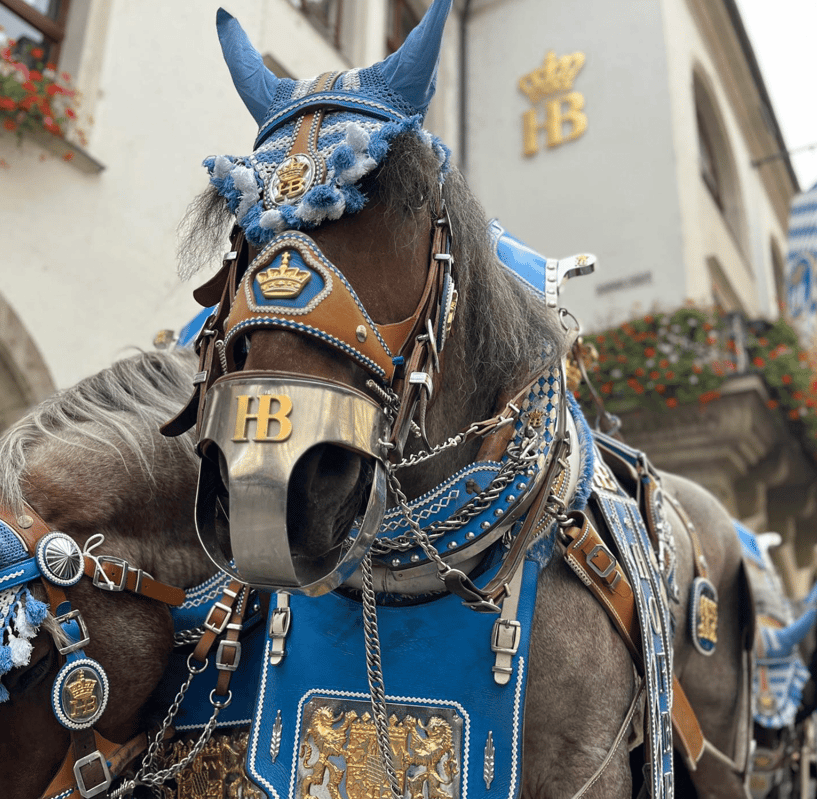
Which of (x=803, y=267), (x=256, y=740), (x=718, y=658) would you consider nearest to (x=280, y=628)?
(x=256, y=740)

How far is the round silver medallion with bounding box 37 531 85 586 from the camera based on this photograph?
1.54 m

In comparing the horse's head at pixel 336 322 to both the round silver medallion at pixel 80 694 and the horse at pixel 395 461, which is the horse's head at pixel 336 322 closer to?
the horse at pixel 395 461

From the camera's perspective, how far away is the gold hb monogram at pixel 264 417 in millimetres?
1018

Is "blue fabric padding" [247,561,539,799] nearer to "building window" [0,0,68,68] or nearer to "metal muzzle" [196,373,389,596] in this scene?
"metal muzzle" [196,373,389,596]

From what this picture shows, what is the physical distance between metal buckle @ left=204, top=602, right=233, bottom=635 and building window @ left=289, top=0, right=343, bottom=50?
5.84 m

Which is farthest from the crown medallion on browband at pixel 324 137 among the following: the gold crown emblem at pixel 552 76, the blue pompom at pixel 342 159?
the gold crown emblem at pixel 552 76

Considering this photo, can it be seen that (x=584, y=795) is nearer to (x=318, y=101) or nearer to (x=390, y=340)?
(x=390, y=340)

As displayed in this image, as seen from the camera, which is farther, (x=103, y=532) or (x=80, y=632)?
(x=103, y=532)

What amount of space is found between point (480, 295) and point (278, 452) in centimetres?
61

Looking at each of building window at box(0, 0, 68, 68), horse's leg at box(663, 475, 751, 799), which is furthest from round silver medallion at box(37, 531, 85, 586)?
building window at box(0, 0, 68, 68)

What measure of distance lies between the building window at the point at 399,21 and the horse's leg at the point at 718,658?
6.38 meters

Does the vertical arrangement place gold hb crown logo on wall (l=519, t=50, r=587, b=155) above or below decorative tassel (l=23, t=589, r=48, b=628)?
above

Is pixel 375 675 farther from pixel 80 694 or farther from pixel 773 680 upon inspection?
pixel 773 680

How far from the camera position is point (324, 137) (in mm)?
1245
